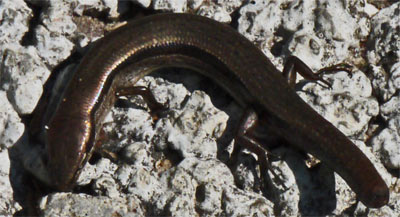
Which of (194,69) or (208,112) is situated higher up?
(194,69)

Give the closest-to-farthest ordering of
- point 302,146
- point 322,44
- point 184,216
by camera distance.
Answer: point 184,216 → point 302,146 → point 322,44

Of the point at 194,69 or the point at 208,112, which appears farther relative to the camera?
the point at 194,69

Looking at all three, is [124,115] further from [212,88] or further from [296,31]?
[296,31]

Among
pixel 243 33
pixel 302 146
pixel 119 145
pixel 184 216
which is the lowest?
pixel 184 216

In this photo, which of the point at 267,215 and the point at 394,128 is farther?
the point at 394,128

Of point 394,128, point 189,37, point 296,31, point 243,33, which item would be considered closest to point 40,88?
point 189,37

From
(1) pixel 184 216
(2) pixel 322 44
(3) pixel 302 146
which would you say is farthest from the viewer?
(2) pixel 322 44

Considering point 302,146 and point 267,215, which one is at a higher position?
point 302,146

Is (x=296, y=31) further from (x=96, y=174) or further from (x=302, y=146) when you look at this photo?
(x=96, y=174)
